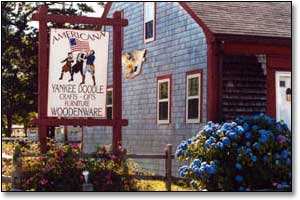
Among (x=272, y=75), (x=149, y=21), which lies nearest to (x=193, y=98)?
(x=272, y=75)

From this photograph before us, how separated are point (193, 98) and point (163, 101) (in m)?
1.48

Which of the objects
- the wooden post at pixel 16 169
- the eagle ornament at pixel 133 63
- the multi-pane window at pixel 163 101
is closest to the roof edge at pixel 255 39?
the multi-pane window at pixel 163 101

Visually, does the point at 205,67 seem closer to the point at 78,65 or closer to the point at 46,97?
the point at 78,65

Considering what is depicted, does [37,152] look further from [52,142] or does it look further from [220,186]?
[220,186]

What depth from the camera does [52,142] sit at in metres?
11.2

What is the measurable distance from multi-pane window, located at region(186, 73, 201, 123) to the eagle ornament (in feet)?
8.21

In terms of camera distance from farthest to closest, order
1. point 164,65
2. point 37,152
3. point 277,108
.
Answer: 1. point 164,65
2. point 277,108
3. point 37,152

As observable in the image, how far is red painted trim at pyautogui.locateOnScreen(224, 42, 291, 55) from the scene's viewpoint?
42.4 feet

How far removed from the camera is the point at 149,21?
15852 mm

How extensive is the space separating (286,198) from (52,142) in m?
4.26

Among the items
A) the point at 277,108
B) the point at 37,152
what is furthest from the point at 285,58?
the point at 37,152

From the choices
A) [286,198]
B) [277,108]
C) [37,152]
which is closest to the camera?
[286,198]

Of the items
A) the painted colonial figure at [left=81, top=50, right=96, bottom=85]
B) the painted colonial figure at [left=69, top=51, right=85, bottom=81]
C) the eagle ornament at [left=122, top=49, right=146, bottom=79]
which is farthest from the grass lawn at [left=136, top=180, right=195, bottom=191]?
the eagle ornament at [left=122, top=49, right=146, bottom=79]

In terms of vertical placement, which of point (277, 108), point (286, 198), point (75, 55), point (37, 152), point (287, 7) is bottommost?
point (286, 198)
